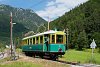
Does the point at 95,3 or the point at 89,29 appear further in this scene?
the point at 89,29

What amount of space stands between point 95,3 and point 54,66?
9217 mm

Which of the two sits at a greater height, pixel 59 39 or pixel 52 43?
pixel 59 39

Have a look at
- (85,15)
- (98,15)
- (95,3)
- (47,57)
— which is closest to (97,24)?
(98,15)

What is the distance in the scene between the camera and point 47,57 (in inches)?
1292

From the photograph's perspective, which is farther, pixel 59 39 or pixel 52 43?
pixel 59 39

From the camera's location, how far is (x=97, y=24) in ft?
375

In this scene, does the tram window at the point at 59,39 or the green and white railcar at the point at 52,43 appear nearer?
the green and white railcar at the point at 52,43

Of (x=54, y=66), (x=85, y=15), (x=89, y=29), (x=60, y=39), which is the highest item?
(x=85, y=15)

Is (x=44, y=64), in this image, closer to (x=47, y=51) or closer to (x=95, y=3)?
(x=47, y=51)

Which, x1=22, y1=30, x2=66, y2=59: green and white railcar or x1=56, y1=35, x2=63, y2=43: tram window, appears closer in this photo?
x1=22, y1=30, x2=66, y2=59: green and white railcar

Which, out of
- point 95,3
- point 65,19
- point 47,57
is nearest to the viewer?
point 95,3

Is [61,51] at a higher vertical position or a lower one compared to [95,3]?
lower

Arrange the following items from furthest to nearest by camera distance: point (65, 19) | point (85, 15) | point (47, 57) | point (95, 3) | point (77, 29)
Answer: point (65, 19)
point (85, 15)
point (77, 29)
point (47, 57)
point (95, 3)

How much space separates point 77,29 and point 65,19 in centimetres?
3854
